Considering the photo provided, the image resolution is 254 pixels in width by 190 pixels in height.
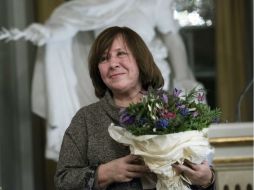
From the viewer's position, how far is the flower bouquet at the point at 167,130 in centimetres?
84

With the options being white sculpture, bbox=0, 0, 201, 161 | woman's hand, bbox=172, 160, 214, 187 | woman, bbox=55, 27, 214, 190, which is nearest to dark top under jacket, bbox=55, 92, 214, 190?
woman, bbox=55, 27, 214, 190

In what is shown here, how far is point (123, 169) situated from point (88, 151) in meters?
0.10

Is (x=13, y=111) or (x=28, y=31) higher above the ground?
(x=28, y=31)

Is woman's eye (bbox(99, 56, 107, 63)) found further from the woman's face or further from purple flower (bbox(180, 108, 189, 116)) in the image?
purple flower (bbox(180, 108, 189, 116))

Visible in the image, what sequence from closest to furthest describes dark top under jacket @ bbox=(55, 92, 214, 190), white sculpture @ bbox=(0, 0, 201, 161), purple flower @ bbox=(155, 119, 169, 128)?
1. purple flower @ bbox=(155, 119, 169, 128)
2. dark top under jacket @ bbox=(55, 92, 214, 190)
3. white sculpture @ bbox=(0, 0, 201, 161)

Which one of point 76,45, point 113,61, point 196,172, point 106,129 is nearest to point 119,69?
point 113,61

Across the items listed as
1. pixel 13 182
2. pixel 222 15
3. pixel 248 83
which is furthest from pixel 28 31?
pixel 248 83

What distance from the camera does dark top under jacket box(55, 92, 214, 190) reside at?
94 cm

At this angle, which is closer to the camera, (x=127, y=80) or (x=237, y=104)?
(x=127, y=80)

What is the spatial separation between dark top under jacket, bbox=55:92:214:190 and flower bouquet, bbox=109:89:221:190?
9 centimetres

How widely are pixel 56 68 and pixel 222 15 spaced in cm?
60

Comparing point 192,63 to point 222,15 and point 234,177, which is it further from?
point 234,177

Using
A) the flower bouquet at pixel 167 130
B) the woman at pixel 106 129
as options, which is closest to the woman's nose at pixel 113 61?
the woman at pixel 106 129

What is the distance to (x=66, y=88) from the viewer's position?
1634 millimetres
